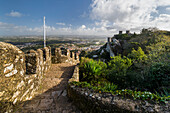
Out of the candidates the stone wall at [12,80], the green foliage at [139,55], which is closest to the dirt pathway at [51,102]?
the stone wall at [12,80]

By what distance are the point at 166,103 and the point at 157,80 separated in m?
4.43

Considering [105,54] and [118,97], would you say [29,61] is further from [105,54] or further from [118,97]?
[105,54]

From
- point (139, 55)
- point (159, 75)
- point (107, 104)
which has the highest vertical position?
point (139, 55)

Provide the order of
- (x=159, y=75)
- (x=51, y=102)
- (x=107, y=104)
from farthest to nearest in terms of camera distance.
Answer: (x=159, y=75) < (x=51, y=102) < (x=107, y=104)

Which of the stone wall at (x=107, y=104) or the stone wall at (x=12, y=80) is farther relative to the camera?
the stone wall at (x=12, y=80)

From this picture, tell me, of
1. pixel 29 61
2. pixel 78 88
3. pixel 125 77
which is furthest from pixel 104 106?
pixel 125 77

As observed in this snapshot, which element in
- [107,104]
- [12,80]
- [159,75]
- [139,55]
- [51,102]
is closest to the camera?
[107,104]

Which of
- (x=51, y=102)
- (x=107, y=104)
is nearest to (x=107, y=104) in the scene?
(x=107, y=104)

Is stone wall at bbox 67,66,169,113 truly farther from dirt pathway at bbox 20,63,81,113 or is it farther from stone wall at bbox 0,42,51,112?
stone wall at bbox 0,42,51,112

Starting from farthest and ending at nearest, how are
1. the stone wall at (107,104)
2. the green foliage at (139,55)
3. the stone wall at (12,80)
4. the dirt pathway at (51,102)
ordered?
the green foliage at (139,55)
the dirt pathway at (51,102)
the stone wall at (12,80)
the stone wall at (107,104)

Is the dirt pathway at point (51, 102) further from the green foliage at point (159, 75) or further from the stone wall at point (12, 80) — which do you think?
the green foliage at point (159, 75)

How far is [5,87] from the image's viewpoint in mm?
2049

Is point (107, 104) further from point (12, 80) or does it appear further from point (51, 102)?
point (12, 80)

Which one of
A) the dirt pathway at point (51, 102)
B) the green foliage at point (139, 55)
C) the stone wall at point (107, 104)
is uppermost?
the green foliage at point (139, 55)
